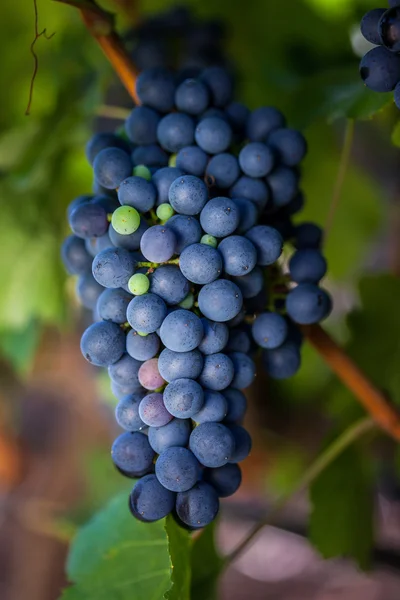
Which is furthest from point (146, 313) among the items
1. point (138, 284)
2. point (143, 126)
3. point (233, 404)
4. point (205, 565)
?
point (205, 565)

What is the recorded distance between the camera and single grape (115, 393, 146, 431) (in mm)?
551

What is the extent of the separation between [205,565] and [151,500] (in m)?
0.33

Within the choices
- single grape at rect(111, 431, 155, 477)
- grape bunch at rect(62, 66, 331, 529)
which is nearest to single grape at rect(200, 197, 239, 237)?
grape bunch at rect(62, 66, 331, 529)

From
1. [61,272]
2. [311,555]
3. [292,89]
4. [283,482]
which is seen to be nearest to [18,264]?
[61,272]

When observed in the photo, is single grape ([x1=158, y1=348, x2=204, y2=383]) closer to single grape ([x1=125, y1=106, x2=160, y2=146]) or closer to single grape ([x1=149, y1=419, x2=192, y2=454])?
single grape ([x1=149, y1=419, x2=192, y2=454])

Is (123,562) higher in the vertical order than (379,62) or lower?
lower

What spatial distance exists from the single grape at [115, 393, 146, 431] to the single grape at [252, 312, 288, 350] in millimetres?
140

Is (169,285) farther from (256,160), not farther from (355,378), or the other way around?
(355,378)

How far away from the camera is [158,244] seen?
52 centimetres

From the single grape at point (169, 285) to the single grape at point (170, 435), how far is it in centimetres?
11

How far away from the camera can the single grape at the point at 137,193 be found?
21.9 inches

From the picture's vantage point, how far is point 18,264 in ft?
3.62

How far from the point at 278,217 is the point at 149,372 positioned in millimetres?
262

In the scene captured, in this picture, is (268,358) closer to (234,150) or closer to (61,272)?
(234,150)
